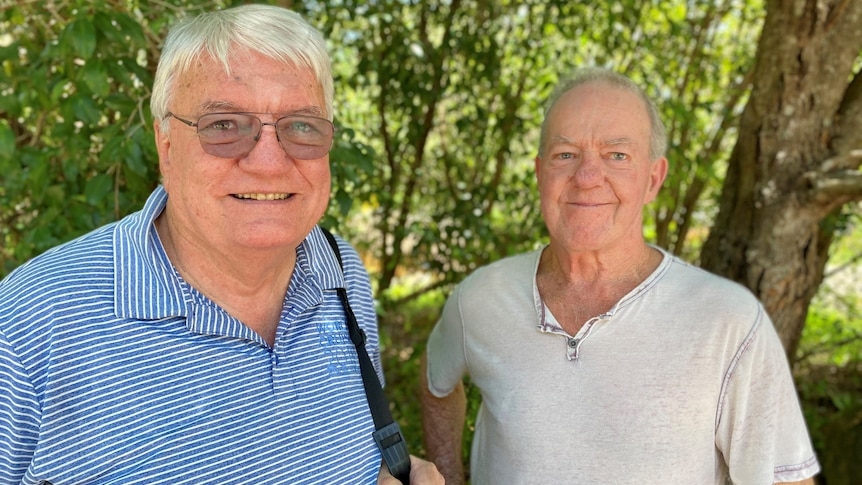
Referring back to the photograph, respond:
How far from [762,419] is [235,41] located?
1639mm

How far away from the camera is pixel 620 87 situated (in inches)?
85.8

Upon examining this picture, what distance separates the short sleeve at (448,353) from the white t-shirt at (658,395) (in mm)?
272

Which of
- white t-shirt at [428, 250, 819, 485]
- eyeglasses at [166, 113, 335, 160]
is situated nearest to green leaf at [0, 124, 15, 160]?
eyeglasses at [166, 113, 335, 160]

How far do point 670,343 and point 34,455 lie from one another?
157cm

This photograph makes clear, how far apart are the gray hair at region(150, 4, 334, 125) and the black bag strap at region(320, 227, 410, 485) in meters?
0.72

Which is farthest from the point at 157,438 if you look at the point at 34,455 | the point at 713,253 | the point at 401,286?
the point at 401,286

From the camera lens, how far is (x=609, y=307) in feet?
6.91

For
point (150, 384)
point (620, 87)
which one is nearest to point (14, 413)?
point (150, 384)

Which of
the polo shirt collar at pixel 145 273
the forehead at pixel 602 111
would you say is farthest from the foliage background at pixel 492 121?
the polo shirt collar at pixel 145 273

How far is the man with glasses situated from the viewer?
4.69ft

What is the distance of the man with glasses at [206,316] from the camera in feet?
4.69

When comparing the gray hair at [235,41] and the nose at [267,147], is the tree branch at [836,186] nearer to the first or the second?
the gray hair at [235,41]

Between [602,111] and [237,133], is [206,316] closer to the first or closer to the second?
[237,133]

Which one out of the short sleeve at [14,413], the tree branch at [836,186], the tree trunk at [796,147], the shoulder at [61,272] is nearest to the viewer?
the short sleeve at [14,413]
